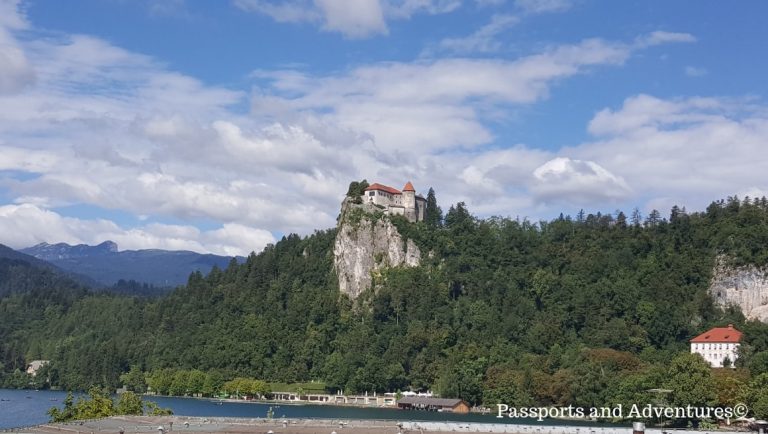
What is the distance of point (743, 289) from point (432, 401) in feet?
228

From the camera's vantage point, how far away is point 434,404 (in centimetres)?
16625

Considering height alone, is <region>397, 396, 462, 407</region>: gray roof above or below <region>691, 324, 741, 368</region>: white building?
below

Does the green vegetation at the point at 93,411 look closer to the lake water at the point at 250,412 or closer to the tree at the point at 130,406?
the tree at the point at 130,406

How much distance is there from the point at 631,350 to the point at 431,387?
40131mm

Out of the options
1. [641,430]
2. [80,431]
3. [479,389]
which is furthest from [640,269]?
[80,431]

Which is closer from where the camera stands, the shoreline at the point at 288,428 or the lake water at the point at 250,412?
the shoreline at the point at 288,428

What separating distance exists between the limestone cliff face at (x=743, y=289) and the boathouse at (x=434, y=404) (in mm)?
61128

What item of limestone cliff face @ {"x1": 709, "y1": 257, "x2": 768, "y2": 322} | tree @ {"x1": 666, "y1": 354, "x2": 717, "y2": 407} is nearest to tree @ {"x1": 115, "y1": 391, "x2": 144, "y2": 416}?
tree @ {"x1": 666, "y1": 354, "x2": 717, "y2": 407}

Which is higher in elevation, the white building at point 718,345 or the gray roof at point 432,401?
the white building at point 718,345

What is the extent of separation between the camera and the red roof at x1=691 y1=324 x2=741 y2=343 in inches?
6521

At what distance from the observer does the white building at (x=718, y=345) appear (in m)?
164

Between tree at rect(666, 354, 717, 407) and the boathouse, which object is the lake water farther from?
tree at rect(666, 354, 717, 407)

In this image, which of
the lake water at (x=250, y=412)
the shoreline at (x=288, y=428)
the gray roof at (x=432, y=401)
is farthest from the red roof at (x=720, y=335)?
the shoreline at (x=288, y=428)

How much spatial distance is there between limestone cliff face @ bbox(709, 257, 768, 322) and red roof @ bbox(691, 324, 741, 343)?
14125 mm
